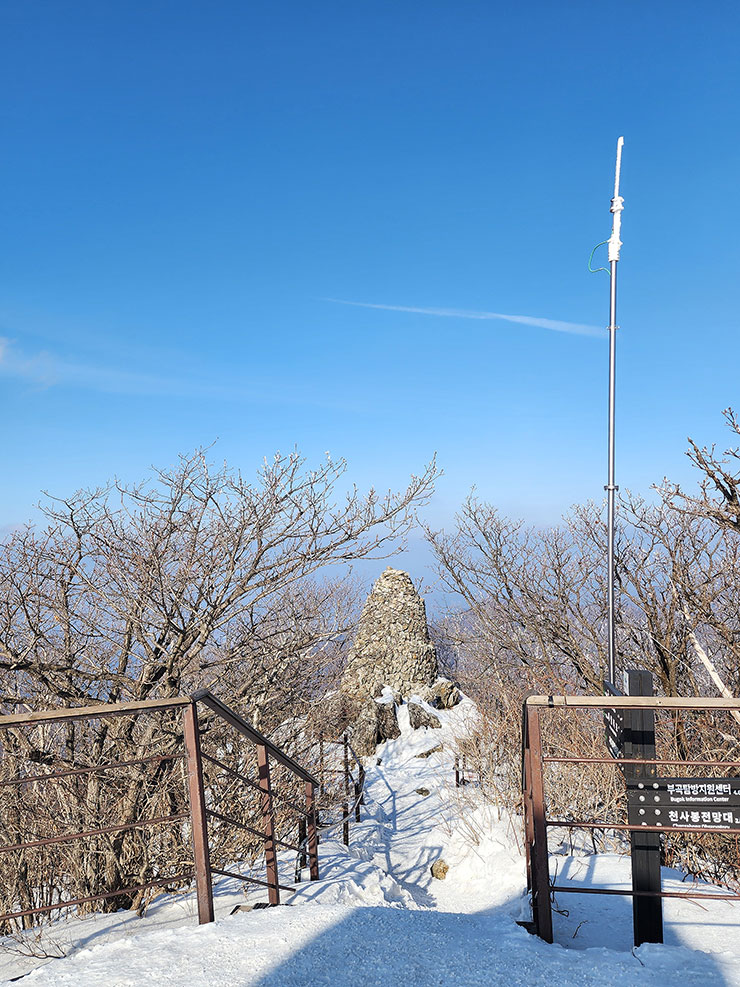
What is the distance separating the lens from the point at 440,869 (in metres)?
8.85

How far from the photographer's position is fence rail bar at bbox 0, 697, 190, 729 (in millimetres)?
3385

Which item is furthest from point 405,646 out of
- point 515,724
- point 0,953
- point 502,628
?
point 0,953

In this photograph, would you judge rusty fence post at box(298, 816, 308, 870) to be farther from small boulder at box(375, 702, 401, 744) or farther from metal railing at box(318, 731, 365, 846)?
small boulder at box(375, 702, 401, 744)

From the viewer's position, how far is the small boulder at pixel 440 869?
8.77 meters

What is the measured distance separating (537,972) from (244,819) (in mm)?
4431

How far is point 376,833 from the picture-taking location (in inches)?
434

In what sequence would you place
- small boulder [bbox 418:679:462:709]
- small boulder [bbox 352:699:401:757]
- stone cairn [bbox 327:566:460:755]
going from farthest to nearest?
small boulder [bbox 418:679:462:709]
stone cairn [bbox 327:566:460:755]
small boulder [bbox 352:699:401:757]

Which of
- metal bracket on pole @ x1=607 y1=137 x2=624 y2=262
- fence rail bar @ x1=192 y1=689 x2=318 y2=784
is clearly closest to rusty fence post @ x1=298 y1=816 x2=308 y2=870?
fence rail bar @ x1=192 y1=689 x2=318 y2=784

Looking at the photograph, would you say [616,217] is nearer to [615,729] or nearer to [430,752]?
[615,729]

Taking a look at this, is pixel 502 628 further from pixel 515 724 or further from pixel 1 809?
pixel 1 809

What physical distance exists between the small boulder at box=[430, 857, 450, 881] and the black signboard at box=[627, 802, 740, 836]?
584cm

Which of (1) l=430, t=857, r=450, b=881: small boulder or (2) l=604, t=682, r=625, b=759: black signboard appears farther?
(1) l=430, t=857, r=450, b=881: small boulder

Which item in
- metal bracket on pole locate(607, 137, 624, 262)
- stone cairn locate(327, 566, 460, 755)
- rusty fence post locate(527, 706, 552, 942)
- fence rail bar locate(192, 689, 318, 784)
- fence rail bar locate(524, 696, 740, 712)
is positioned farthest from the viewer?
stone cairn locate(327, 566, 460, 755)

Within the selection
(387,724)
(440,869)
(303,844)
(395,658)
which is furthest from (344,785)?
(395,658)
